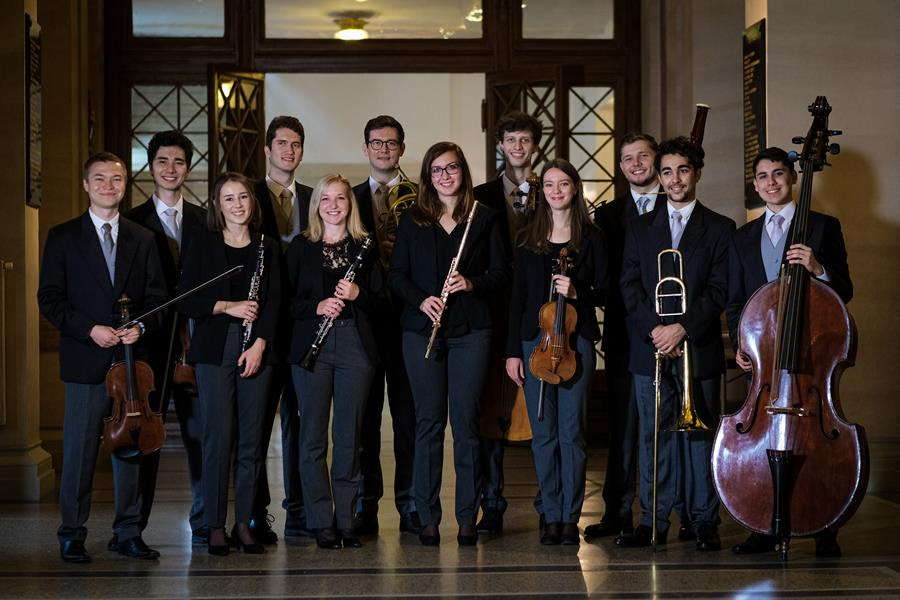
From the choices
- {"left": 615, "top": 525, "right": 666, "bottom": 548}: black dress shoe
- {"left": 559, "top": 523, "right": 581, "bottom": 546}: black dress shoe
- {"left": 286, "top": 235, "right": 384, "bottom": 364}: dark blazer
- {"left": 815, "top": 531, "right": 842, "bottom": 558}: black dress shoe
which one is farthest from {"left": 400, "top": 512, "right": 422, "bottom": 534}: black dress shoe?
{"left": 815, "top": 531, "right": 842, "bottom": 558}: black dress shoe

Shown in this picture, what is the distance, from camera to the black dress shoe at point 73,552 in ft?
16.4

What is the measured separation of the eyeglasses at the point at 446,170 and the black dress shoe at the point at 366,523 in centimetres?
138

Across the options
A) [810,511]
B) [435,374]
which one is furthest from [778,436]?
[435,374]

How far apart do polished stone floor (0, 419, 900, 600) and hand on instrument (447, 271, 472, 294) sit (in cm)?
98

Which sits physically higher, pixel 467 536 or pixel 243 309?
pixel 243 309

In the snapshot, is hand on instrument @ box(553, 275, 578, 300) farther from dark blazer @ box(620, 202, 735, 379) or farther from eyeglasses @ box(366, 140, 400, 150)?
eyeglasses @ box(366, 140, 400, 150)

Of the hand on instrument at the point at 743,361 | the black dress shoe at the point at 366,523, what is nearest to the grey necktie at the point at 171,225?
the black dress shoe at the point at 366,523

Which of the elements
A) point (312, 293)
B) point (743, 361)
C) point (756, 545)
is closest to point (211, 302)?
point (312, 293)

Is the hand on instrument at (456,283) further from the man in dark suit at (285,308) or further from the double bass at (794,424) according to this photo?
the double bass at (794,424)

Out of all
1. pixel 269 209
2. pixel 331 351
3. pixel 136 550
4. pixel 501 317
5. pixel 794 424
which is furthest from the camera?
pixel 501 317

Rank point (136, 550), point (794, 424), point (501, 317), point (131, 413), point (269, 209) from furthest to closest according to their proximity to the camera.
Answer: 1. point (501, 317)
2. point (269, 209)
3. point (136, 550)
4. point (131, 413)
5. point (794, 424)

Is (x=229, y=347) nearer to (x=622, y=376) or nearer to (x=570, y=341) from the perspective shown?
(x=570, y=341)

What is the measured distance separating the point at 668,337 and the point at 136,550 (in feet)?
6.93

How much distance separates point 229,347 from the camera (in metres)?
5.07
